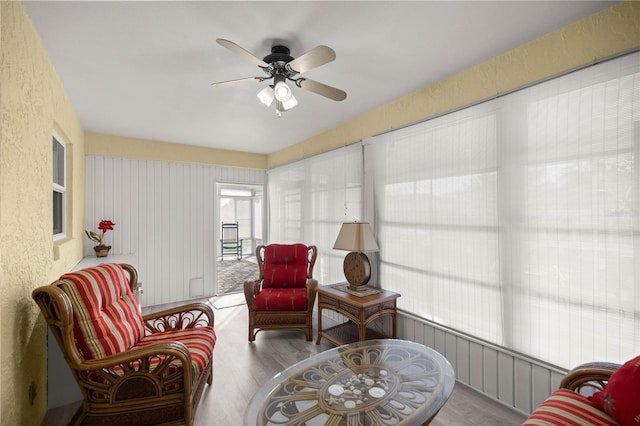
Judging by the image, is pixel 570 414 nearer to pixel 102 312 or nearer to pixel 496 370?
pixel 496 370

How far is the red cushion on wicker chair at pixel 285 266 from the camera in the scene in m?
3.62

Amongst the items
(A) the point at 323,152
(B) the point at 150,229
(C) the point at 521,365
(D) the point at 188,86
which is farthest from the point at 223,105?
(C) the point at 521,365

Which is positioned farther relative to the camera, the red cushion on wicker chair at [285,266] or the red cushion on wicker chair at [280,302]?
the red cushion on wicker chair at [285,266]

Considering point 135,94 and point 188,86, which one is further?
point 135,94

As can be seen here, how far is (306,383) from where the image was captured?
1595 mm

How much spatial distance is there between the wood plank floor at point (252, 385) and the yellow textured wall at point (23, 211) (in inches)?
23.6

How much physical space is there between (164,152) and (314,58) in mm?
3783

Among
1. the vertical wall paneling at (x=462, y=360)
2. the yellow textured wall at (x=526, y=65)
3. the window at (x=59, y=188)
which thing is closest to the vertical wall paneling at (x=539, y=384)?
the vertical wall paneling at (x=462, y=360)

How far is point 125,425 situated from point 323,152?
11.0 ft

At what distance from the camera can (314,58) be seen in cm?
172

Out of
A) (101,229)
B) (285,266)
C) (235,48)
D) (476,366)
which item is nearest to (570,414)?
(476,366)

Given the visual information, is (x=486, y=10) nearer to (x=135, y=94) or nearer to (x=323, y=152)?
(x=323, y=152)

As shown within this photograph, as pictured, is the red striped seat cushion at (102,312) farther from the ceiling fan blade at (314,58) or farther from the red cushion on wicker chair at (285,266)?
the ceiling fan blade at (314,58)

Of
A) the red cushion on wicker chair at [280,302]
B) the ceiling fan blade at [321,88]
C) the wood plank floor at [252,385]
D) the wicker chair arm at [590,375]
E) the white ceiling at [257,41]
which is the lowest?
the wood plank floor at [252,385]
